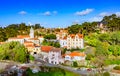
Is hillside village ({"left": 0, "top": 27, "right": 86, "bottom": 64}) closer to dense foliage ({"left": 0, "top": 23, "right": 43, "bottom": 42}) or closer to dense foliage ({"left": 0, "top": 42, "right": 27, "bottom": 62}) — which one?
dense foliage ({"left": 0, "top": 42, "right": 27, "bottom": 62})

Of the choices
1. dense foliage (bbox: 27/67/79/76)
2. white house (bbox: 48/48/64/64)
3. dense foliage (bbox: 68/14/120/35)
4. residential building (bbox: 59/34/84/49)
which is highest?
dense foliage (bbox: 68/14/120/35)

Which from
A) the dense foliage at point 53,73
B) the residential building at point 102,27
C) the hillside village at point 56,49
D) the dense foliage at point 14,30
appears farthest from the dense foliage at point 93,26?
the dense foliage at point 53,73

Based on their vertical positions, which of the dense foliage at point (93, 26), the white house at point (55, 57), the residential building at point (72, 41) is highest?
the dense foliage at point (93, 26)

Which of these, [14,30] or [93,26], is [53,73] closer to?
[93,26]

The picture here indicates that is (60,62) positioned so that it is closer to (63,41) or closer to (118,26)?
Result: (63,41)

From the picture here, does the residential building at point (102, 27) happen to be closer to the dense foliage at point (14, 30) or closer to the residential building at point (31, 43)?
the residential building at point (31, 43)

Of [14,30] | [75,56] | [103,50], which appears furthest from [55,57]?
[14,30]

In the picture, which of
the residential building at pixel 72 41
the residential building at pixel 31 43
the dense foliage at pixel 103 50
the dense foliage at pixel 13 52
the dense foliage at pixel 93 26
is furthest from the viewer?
the dense foliage at pixel 93 26

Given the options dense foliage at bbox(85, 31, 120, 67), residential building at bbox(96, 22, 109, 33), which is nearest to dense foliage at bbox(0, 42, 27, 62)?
dense foliage at bbox(85, 31, 120, 67)
